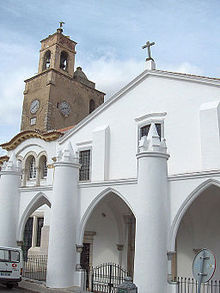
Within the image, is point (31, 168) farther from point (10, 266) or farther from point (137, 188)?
point (137, 188)

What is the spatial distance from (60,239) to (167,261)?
4364 mm

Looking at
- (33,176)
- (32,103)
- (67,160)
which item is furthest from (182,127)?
(32,103)

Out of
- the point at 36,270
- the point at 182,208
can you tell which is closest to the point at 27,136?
the point at 36,270

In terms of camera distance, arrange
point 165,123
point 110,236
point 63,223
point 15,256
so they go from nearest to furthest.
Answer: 1. point 15,256
2. point 63,223
3. point 165,123
4. point 110,236

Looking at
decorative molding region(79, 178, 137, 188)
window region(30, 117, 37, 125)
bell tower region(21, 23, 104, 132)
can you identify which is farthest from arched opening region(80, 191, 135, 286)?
window region(30, 117, 37, 125)

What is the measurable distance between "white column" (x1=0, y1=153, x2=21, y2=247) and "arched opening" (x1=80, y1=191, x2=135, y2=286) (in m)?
3.37

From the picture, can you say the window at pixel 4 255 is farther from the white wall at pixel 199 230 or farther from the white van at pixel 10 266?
the white wall at pixel 199 230

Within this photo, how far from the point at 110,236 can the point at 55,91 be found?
49.0ft

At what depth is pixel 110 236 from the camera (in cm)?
1625

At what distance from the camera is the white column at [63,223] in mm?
12859

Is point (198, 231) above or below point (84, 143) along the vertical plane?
below

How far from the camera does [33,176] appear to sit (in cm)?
2136

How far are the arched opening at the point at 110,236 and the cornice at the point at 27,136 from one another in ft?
17.3

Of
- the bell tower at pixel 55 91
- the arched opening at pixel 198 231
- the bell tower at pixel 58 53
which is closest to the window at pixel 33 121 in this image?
the bell tower at pixel 55 91
